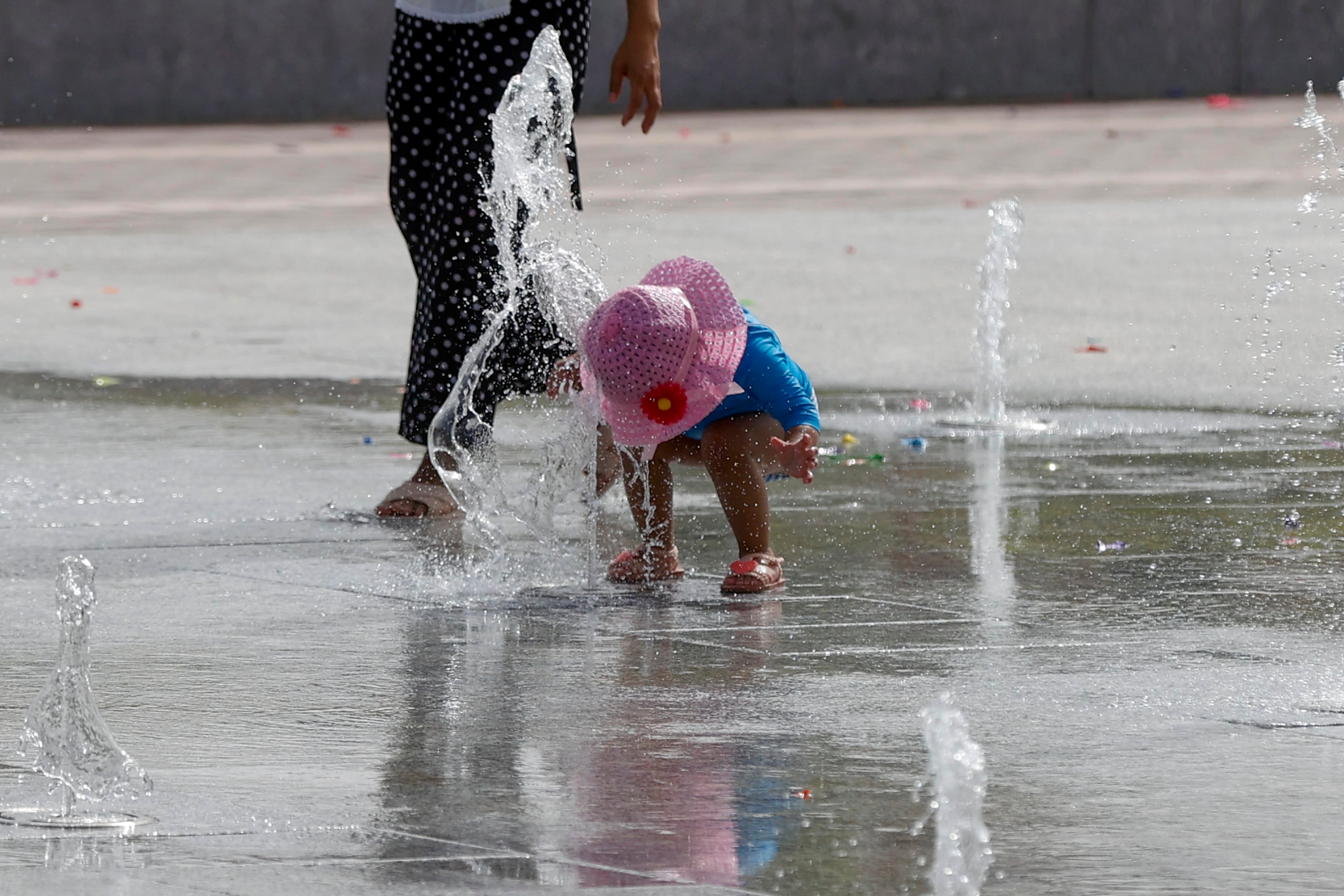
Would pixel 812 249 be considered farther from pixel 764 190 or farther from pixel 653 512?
pixel 653 512

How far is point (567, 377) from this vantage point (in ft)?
17.4

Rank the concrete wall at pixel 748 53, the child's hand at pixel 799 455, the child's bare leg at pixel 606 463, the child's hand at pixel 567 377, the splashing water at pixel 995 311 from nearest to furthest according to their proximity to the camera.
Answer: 1. the child's hand at pixel 799 455
2. the child's hand at pixel 567 377
3. the child's bare leg at pixel 606 463
4. the splashing water at pixel 995 311
5. the concrete wall at pixel 748 53

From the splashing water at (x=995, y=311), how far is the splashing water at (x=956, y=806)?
401cm

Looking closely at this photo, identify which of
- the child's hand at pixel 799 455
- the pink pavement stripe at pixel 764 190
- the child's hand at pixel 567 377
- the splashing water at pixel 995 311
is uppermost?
the child's hand at pixel 567 377

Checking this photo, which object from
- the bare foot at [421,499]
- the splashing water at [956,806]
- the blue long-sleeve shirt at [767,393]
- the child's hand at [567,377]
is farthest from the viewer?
the bare foot at [421,499]

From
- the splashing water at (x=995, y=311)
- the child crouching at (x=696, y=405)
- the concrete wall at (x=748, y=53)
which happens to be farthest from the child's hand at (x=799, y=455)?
the concrete wall at (x=748, y=53)

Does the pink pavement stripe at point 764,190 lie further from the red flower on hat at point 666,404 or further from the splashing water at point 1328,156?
the red flower on hat at point 666,404

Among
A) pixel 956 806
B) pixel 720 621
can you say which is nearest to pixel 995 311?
pixel 720 621

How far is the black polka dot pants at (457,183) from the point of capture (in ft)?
19.8

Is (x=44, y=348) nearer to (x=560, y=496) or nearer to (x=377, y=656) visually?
(x=560, y=496)

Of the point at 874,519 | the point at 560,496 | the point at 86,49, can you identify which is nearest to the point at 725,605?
the point at 560,496

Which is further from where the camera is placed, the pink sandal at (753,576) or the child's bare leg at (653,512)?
the child's bare leg at (653,512)

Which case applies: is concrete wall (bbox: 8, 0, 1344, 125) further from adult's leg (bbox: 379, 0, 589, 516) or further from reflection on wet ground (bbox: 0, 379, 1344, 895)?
reflection on wet ground (bbox: 0, 379, 1344, 895)

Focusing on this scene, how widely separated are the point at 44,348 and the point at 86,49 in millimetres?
17549
